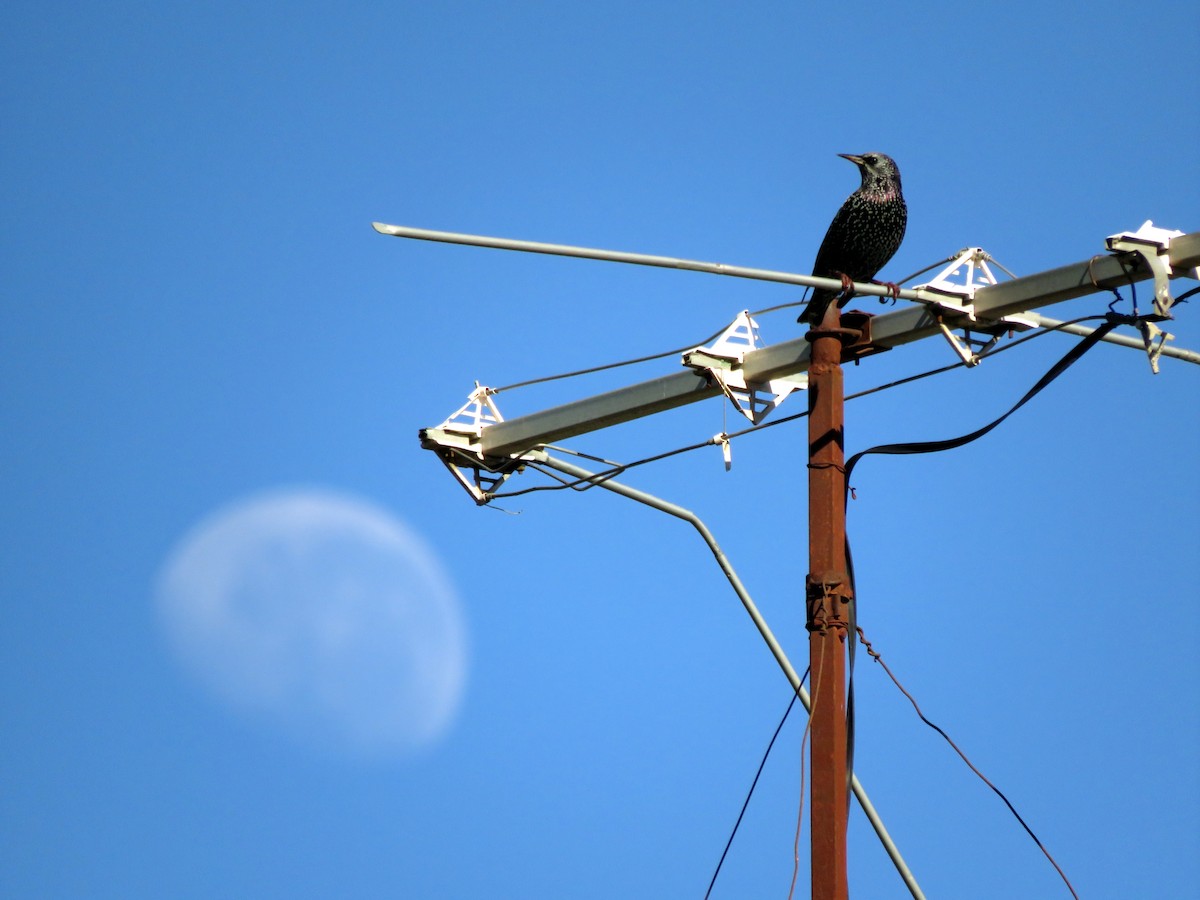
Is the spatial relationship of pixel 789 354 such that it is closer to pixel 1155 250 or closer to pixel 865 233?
pixel 865 233

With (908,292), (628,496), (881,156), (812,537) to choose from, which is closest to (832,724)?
(812,537)

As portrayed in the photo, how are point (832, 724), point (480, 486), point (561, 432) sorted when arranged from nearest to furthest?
point (832, 724) < point (561, 432) < point (480, 486)

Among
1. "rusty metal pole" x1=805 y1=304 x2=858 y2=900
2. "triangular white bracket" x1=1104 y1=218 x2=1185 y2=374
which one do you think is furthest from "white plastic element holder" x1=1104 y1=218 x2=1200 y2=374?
"rusty metal pole" x1=805 y1=304 x2=858 y2=900

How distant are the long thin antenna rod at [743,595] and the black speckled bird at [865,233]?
2093 millimetres

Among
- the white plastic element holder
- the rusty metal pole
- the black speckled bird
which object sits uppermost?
the black speckled bird

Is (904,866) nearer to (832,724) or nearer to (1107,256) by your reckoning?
(832,724)

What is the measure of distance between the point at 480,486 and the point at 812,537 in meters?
4.60

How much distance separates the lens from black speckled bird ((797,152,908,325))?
12.9 m

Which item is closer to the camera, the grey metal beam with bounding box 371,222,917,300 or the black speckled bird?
the grey metal beam with bounding box 371,222,917,300

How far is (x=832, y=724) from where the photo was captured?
10242 mm

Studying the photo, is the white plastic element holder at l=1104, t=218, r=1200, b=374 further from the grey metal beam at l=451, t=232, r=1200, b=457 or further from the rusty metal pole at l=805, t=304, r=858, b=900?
the rusty metal pole at l=805, t=304, r=858, b=900

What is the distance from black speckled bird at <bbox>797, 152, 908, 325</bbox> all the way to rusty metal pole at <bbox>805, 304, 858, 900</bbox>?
1.85m

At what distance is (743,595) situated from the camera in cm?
1298

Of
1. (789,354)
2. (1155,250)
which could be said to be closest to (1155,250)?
(1155,250)
